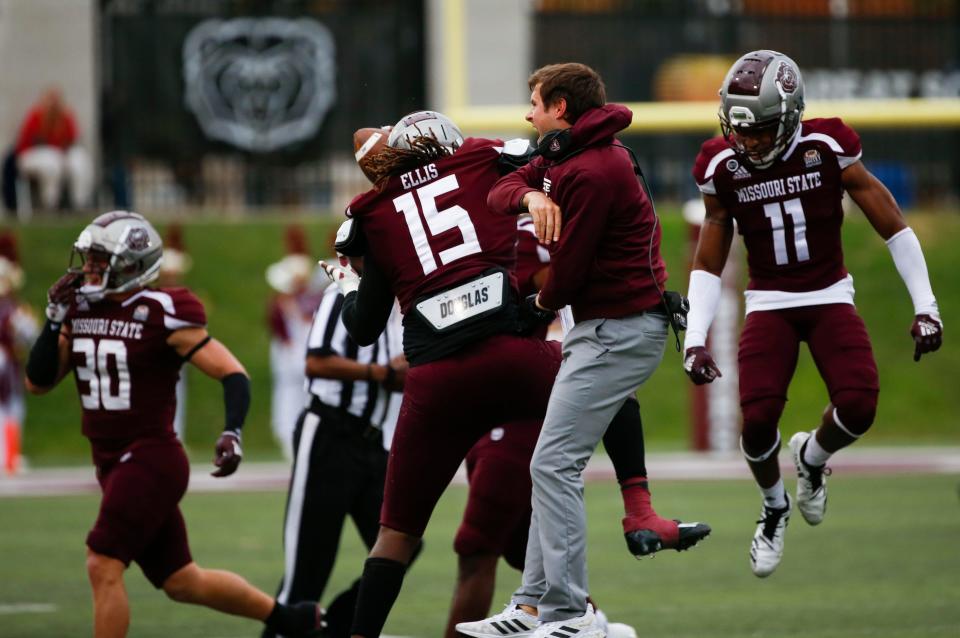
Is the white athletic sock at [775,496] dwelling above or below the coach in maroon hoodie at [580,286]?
below

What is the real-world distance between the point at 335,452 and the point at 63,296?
1.52 meters

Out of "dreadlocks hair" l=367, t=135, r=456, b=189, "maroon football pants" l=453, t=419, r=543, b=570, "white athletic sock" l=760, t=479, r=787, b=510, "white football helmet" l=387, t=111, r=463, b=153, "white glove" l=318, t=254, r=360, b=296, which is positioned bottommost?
"white athletic sock" l=760, t=479, r=787, b=510

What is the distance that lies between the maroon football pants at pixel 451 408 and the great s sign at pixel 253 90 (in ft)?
61.8

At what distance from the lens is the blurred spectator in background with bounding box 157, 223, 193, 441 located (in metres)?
17.2

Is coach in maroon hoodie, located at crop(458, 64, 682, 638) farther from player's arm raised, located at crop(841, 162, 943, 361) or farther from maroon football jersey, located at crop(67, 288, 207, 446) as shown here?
maroon football jersey, located at crop(67, 288, 207, 446)

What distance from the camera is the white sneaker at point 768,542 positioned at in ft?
25.1

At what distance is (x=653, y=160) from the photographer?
22594mm

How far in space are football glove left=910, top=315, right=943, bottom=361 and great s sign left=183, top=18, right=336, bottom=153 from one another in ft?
61.0

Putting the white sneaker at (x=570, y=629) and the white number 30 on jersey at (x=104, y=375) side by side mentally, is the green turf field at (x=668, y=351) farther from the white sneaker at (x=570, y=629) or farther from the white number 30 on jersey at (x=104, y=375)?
the white sneaker at (x=570, y=629)

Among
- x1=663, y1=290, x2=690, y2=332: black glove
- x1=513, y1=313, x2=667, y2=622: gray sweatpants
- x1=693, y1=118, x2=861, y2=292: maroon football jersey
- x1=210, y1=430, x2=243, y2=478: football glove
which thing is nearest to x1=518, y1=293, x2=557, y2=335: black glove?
x1=513, y1=313, x2=667, y2=622: gray sweatpants

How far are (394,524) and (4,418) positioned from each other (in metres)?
11.6

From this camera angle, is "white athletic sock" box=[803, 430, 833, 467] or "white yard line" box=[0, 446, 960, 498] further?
"white yard line" box=[0, 446, 960, 498]

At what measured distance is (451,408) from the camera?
6434 millimetres

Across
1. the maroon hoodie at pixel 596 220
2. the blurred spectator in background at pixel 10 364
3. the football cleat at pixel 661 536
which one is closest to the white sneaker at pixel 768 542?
the football cleat at pixel 661 536
